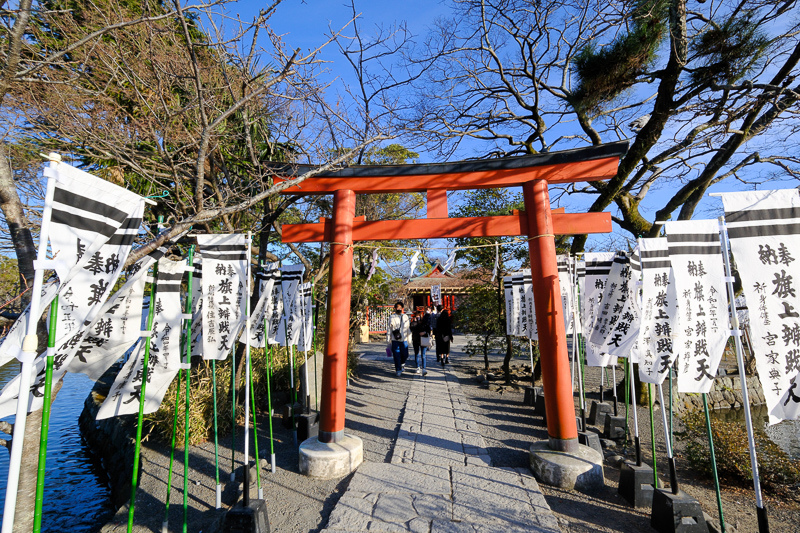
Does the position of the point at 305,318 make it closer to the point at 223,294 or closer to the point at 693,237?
the point at 223,294

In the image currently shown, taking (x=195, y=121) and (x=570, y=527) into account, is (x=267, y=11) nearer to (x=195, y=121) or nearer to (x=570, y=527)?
(x=195, y=121)

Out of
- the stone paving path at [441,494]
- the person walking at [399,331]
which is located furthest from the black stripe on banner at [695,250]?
the person walking at [399,331]

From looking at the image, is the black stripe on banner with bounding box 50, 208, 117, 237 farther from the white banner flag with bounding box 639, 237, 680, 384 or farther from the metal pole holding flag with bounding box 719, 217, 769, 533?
the white banner flag with bounding box 639, 237, 680, 384

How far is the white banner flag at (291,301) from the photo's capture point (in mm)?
6699

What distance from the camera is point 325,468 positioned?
471 cm

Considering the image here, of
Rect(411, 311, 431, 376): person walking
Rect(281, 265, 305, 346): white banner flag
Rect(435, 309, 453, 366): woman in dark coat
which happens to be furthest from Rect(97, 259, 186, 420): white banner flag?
Rect(435, 309, 453, 366): woman in dark coat

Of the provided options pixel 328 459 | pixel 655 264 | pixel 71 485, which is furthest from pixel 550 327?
pixel 71 485

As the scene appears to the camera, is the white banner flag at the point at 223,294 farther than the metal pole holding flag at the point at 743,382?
Yes

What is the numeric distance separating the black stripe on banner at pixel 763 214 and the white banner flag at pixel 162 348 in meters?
4.85

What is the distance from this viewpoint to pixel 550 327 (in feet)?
16.2

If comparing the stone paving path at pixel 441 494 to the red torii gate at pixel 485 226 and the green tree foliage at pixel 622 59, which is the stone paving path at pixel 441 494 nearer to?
the red torii gate at pixel 485 226

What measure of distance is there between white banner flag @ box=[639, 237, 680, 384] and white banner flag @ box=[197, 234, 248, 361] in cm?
416

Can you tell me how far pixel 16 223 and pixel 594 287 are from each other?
6522 mm

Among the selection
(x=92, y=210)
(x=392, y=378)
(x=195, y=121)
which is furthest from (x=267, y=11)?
(x=392, y=378)
